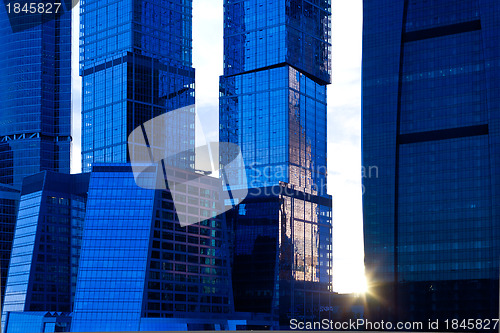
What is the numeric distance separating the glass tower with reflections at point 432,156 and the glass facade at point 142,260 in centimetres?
4115

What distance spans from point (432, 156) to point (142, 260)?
2262 inches

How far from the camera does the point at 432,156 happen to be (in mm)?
137500

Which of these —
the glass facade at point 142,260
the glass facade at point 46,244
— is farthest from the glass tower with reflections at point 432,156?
the glass facade at point 46,244

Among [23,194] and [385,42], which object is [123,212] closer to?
[23,194]

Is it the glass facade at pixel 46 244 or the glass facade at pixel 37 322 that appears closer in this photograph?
the glass facade at pixel 37 322

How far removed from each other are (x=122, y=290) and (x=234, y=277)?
58.7 meters

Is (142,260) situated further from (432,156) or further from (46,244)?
(432,156)

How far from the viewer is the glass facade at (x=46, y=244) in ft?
532

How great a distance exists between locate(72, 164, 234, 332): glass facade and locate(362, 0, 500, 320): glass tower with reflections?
41154 mm

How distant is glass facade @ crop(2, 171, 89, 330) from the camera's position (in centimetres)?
16225

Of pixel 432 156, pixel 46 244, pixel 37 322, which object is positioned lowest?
pixel 37 322

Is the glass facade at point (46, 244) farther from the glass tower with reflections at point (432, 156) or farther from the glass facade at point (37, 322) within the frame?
the glass tower with reflections at point (432, 156)

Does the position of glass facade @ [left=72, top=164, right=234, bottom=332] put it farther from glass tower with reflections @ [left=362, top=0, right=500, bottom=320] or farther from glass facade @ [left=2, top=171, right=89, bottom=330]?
glass tower with reflections @ [left=362, top=0, right=500, bottom=320]

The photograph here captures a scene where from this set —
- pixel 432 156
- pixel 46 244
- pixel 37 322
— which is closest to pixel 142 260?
pixel 37 322
